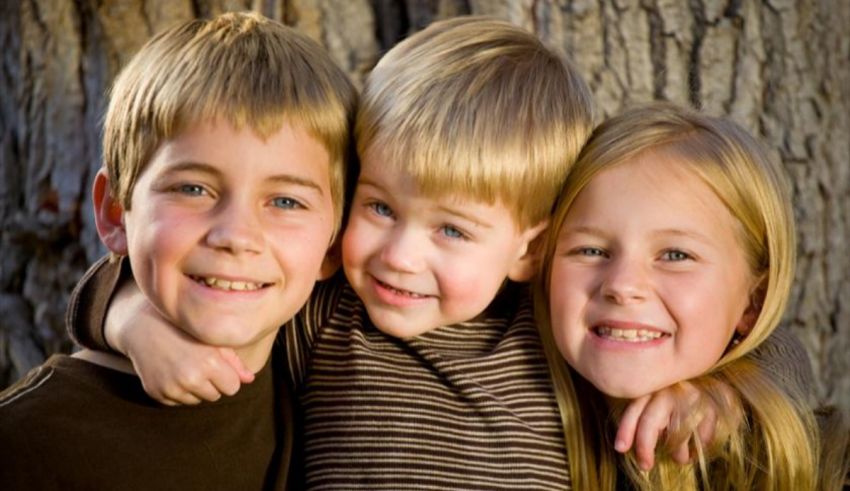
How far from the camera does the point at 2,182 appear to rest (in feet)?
11.4

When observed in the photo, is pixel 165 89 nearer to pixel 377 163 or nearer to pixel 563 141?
pixel 377 163

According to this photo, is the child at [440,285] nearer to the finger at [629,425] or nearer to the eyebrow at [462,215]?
the eyebrow at [462,215]

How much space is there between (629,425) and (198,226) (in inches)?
40.8

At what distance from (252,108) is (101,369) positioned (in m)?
0.65

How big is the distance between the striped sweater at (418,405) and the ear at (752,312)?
0.47 m

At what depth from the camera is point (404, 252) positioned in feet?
8.31

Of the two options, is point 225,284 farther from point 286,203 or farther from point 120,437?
point 120,437

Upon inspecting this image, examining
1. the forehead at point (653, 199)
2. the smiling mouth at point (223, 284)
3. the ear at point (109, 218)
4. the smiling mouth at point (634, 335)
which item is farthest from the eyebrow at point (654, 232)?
the ear at point (109, 218)

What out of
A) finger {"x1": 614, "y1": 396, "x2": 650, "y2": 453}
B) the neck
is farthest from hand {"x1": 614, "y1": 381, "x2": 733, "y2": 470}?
the neck

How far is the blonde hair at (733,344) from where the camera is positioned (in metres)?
2.72

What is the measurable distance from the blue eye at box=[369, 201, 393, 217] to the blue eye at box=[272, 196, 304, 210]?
0.17 meters

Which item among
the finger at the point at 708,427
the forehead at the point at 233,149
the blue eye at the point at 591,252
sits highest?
the forehead at the point at 233,149

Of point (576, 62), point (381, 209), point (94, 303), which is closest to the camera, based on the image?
point (381, 209)

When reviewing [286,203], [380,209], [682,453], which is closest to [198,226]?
[286,203]
